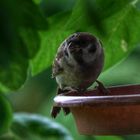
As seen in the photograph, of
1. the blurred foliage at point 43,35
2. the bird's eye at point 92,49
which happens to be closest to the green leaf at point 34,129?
the blurred foliage at point 43,35

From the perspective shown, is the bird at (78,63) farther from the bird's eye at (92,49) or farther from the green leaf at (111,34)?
the green leaf at (111,34)

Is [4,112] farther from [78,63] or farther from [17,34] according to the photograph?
[78,63]

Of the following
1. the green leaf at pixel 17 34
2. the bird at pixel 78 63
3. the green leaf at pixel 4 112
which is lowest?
the bird at pixel 78 63

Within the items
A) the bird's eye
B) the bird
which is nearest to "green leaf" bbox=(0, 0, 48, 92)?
the bird

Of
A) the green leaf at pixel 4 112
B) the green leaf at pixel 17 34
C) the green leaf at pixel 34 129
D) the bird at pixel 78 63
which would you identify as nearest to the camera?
the green leaf at pixel 17 34

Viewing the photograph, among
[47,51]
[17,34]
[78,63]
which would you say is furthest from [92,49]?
[17,34]

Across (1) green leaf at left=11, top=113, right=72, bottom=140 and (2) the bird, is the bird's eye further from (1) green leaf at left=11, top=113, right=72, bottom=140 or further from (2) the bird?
(1) green leaf at left=11, top=113, right=72, bottom=140

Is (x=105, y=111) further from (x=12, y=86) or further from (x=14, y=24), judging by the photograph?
(x=14, y=24)
